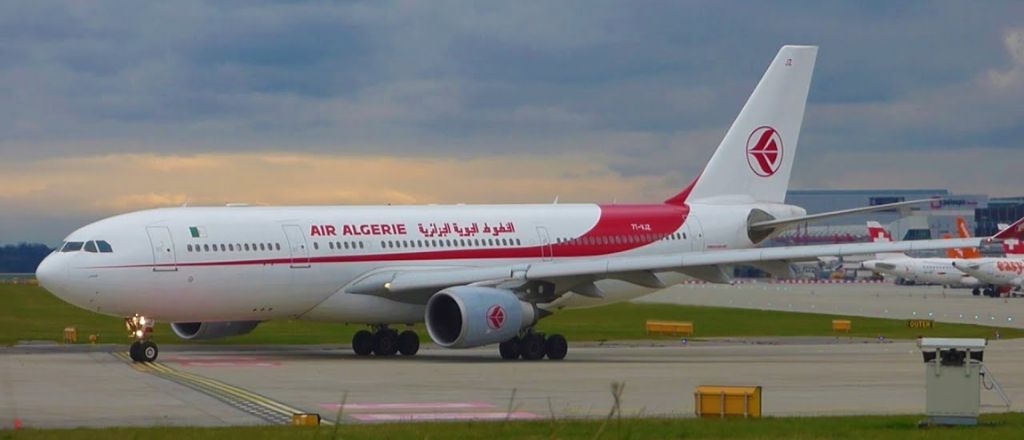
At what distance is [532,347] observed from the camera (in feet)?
143

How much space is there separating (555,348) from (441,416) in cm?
1767

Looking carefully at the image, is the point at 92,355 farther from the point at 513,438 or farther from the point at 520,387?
the point at 513,438

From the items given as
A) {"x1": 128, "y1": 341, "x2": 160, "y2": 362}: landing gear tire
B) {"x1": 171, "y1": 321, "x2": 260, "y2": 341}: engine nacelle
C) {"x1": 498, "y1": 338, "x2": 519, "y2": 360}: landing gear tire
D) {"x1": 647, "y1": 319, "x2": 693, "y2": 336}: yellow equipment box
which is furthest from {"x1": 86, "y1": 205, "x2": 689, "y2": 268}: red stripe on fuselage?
{"x1": 647, "y1": 319, "x2": 693, "y2": 336}: yellow equipment box

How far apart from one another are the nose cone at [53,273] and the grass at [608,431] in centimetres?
1802

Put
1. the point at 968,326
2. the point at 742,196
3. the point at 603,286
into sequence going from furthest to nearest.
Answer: the point at 968,326 → the point at 742,196 → the point at 603,286

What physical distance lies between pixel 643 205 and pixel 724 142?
164 inches

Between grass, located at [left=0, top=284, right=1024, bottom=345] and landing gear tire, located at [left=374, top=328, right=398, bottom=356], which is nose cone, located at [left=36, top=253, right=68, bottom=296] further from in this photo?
grass, located at [left=0, top=284, right=1024, bottom=345]

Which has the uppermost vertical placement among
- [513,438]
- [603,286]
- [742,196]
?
[742,196]

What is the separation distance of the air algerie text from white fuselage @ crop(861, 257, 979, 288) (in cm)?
8683

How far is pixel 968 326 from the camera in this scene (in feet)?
212

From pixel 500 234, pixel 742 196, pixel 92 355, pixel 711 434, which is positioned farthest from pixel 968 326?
pixel 711 434

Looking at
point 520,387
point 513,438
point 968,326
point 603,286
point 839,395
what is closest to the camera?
point 513,438

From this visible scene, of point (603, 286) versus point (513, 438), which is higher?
point (603, 286)

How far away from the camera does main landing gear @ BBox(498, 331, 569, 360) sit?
1710 inches
